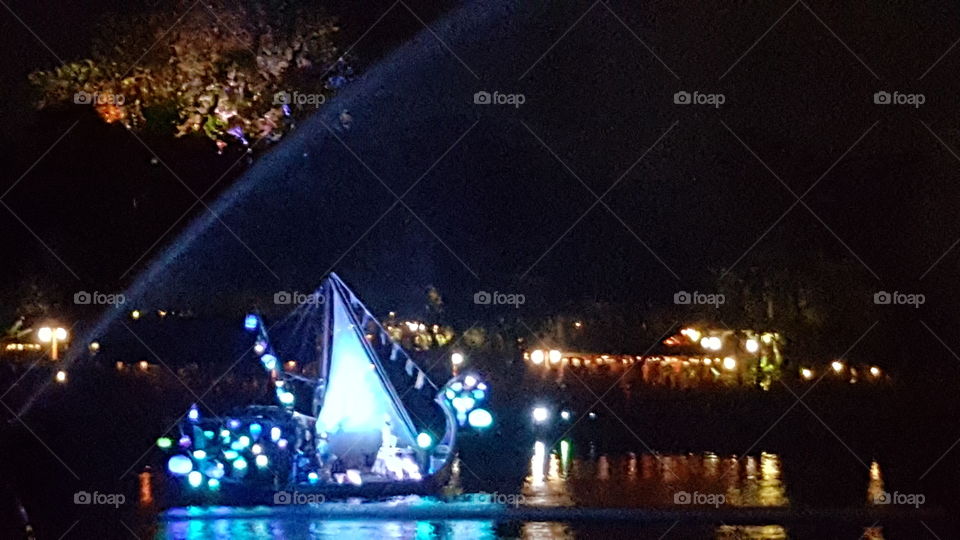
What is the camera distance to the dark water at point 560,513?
11.7 m

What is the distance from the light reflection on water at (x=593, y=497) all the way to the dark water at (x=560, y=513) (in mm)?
11

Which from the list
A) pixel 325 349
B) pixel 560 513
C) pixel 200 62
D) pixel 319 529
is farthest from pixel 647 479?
pixel 200 62

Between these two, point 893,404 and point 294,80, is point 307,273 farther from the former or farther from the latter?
point 893,404

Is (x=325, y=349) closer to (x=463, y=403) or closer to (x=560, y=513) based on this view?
(x=463, y=403)

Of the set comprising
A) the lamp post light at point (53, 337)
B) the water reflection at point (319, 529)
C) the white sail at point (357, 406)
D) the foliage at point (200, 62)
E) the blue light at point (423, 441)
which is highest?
the foliage at point (200, 62)

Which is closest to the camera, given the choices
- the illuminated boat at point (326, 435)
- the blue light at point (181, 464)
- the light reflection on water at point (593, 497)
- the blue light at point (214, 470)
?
the light reflection on water at point (593, 497)

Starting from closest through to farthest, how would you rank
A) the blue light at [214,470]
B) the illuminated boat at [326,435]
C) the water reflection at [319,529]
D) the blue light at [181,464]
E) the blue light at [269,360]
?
1. the water reflection at [319,529]
2. the blue light at [181,464]
3. the blue light at [214,470]
4. the illuminated boat at [326,435]
5. the blue light at [269,360]

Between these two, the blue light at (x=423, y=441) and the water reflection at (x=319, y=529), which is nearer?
the water reflection at (x=319, y=529)

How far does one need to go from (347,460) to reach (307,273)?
13.5 ft

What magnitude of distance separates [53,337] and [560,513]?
11.8m

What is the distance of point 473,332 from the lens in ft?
66.0

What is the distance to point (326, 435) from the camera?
45.5 feet

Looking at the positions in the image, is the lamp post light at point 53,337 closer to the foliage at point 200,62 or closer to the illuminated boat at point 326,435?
the illuminated boat at point 326,435

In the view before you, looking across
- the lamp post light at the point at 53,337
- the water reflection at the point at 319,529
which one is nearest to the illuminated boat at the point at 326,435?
the water reflection at the point at 319,529
